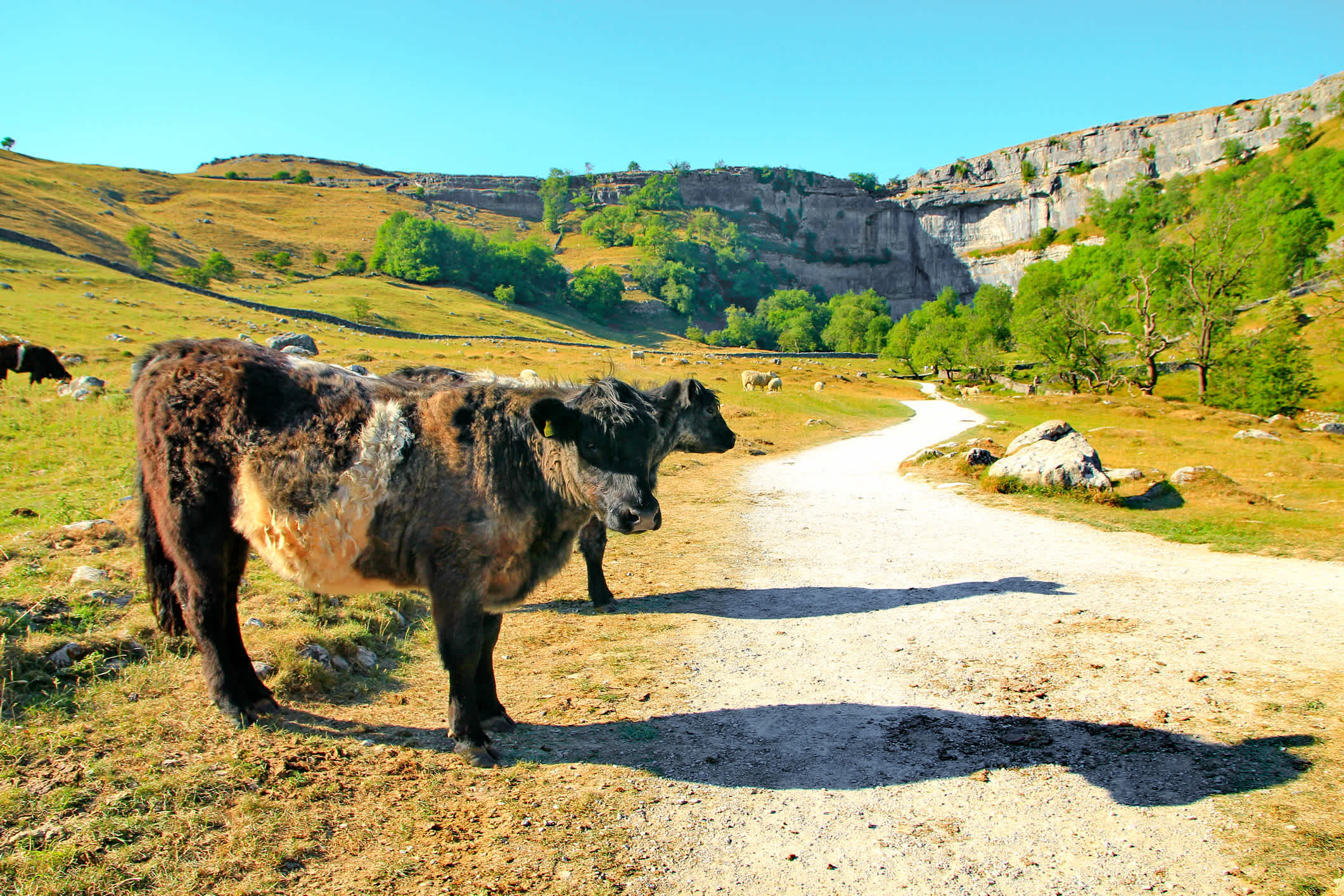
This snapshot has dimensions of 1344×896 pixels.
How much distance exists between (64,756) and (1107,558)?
1314 centimetres

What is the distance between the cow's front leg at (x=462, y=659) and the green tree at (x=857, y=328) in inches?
4507

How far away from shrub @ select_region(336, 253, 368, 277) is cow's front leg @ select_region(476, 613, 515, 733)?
4365 inches

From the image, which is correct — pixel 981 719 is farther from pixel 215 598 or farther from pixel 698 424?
pixel 698 424

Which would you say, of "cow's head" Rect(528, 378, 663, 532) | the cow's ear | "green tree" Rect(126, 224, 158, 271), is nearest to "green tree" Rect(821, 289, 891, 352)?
"green tree" Rect(126, 224, 158, 271)

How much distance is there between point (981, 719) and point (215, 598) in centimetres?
620

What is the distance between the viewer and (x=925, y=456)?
21875 mm

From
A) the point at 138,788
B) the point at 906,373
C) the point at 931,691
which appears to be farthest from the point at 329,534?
the point at 906,373

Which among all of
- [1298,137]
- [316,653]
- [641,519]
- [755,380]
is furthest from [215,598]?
[1298,137]

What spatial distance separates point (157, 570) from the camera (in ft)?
18.3

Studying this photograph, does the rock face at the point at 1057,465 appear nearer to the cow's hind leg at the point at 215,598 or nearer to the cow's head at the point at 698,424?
the cow's head at the point at 698,424

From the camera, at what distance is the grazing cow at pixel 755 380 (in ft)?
152

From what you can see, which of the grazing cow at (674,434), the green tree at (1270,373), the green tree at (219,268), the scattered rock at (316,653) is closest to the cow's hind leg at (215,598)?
the scattered rock at (316,653)

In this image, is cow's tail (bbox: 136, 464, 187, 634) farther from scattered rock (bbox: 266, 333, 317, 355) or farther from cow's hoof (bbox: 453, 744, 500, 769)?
scattered rock (bbox: 266, 333, 317, 355)

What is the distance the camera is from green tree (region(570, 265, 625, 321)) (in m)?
126
